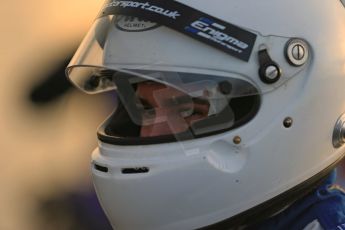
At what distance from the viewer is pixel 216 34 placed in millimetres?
1385

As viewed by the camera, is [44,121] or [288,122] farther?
[44,121]

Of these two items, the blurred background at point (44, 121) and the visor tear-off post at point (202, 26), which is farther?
the blurred background at point (44, 121)

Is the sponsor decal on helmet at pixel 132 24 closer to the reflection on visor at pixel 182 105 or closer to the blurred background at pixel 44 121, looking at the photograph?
the reflection on visor at pixel 182 105

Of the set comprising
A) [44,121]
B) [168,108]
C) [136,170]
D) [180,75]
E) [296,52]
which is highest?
[296,52]

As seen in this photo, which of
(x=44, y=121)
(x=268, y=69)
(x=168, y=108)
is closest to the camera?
(x=268, y=69)

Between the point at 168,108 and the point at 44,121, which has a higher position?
the point at 168,108

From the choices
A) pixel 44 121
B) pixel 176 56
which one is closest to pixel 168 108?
pixel 176 56

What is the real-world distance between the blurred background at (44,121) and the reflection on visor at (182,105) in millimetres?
794

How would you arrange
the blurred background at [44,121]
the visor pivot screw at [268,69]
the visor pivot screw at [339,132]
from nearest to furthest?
1. the visor pivot screw at [268,69]
2. the visor pivot screw at [339,132]
3. the blurred background at [44,121]

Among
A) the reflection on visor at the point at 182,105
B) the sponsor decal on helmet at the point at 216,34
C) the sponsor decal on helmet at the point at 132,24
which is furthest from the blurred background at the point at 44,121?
the sponsor decal on helmet at the point at 216,34

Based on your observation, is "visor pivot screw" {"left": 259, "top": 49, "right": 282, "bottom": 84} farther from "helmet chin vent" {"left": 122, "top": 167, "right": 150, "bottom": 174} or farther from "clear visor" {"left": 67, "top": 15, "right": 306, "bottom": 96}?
"helmet chin vent" {"left": 122, "top": 167, "right": 150, "bottom": 174}

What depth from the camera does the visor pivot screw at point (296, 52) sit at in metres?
1.40

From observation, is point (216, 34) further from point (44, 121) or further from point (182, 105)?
point (44, 121)

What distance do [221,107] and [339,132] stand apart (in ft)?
0.89
